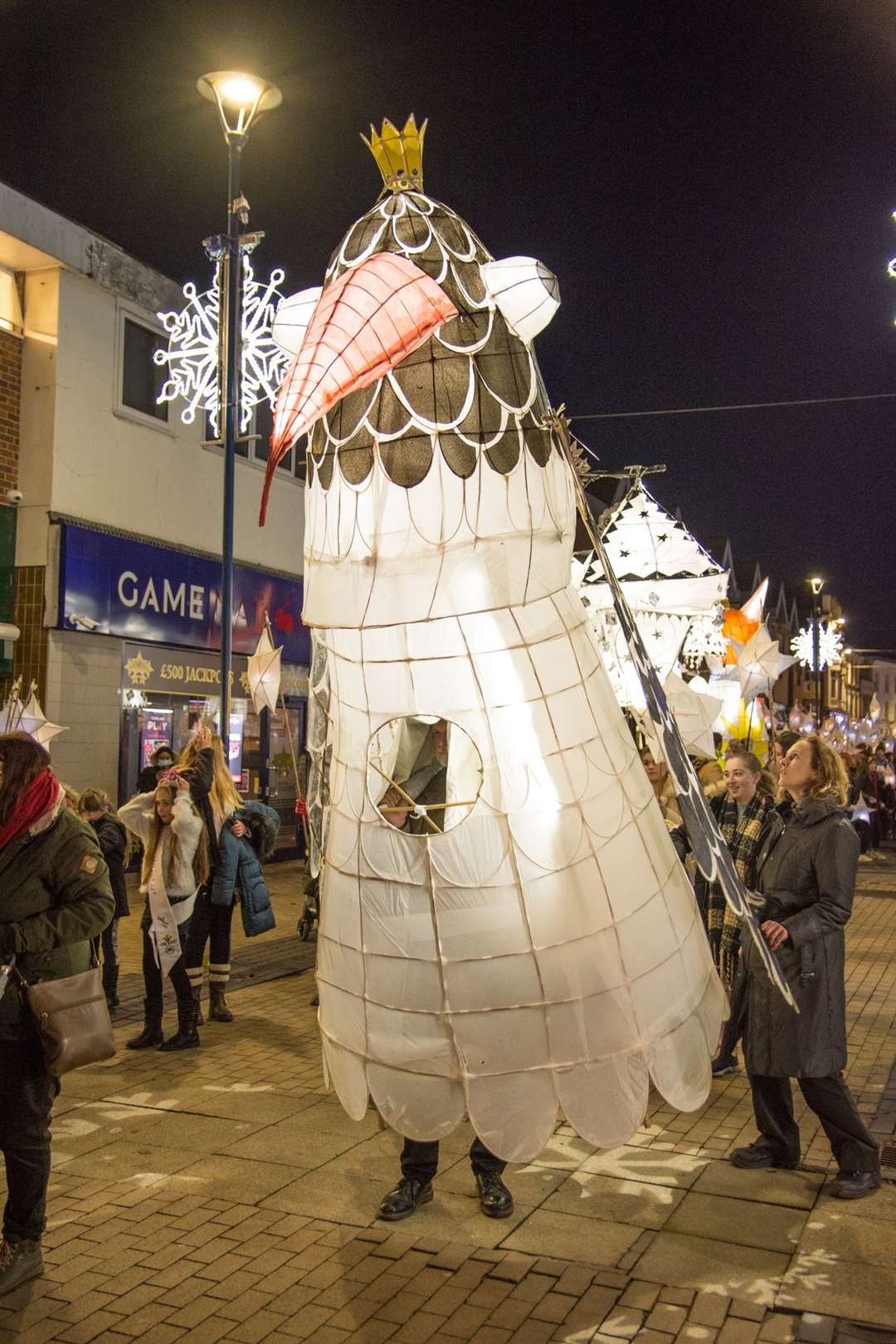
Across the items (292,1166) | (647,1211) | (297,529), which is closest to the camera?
(647,1211)

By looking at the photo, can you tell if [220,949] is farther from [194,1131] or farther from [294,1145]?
[294,1145]

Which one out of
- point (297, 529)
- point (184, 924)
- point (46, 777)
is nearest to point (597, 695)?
point (46, 777)

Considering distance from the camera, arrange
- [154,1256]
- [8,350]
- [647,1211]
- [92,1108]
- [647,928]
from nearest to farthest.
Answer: [647,928] → [154,1256] → [647,1211] → [92,1108] → [8,350]

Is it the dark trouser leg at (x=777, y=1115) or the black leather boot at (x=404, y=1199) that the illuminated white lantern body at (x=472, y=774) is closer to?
the black leather boot at (x=404, y=1199)

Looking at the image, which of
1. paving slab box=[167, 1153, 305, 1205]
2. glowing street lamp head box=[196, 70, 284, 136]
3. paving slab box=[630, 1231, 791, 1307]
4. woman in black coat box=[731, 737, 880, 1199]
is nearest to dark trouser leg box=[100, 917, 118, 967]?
paving slab box=[167, 1153, 305, 1205]

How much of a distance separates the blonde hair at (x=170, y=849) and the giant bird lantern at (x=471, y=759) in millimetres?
3392

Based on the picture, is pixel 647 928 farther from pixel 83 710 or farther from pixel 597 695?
pixel 83 710

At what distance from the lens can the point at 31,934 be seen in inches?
159

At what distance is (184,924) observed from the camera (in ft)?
24.0

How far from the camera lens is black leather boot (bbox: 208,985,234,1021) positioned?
773 centimetres

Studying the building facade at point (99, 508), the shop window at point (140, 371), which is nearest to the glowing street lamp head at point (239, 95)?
the building facade at point (99, 508)

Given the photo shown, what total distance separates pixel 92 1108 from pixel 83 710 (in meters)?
8.22

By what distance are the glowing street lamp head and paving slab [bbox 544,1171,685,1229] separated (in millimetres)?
9192

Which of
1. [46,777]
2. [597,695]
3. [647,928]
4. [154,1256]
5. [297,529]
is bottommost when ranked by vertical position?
[154,1256]
